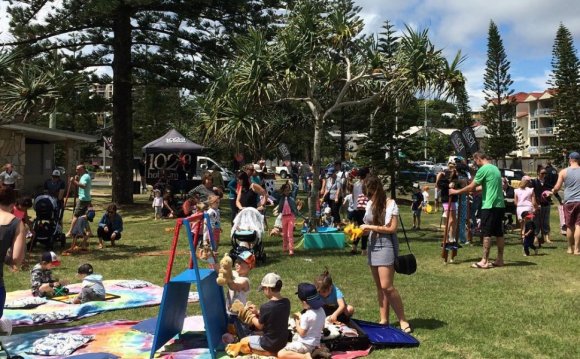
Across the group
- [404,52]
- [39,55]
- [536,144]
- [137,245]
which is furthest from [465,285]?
→ [536,144]

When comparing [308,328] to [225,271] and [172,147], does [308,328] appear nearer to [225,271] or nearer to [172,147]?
[225,271]

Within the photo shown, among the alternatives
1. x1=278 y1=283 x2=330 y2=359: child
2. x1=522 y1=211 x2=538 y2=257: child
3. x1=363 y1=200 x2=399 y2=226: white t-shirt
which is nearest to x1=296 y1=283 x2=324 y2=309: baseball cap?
x1=278 y1=283 x2=330 y2=359: child

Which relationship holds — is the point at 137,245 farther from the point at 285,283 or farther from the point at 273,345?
the point at 273,345

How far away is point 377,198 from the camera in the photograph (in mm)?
6090

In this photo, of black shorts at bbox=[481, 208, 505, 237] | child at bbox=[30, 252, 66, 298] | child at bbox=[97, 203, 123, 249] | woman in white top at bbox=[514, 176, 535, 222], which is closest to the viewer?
child at bbox=[30, 252, 66, 298]

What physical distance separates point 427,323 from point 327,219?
8573mm

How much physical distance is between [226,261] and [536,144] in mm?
85308

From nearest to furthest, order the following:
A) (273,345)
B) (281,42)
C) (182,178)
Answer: (273,345) → (281,42) → (182,178)

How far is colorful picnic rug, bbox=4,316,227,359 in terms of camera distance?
5387 millimetres

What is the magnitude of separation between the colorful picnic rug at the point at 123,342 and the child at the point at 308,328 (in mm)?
819

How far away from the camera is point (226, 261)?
18.5ft

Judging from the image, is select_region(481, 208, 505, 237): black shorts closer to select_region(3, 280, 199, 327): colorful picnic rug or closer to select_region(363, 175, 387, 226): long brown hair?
select_region(363, 175, 387, 226): long brown hair

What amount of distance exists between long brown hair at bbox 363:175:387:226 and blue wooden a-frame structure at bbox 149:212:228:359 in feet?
5.74

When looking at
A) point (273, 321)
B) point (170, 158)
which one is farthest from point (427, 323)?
point (170, 158)
